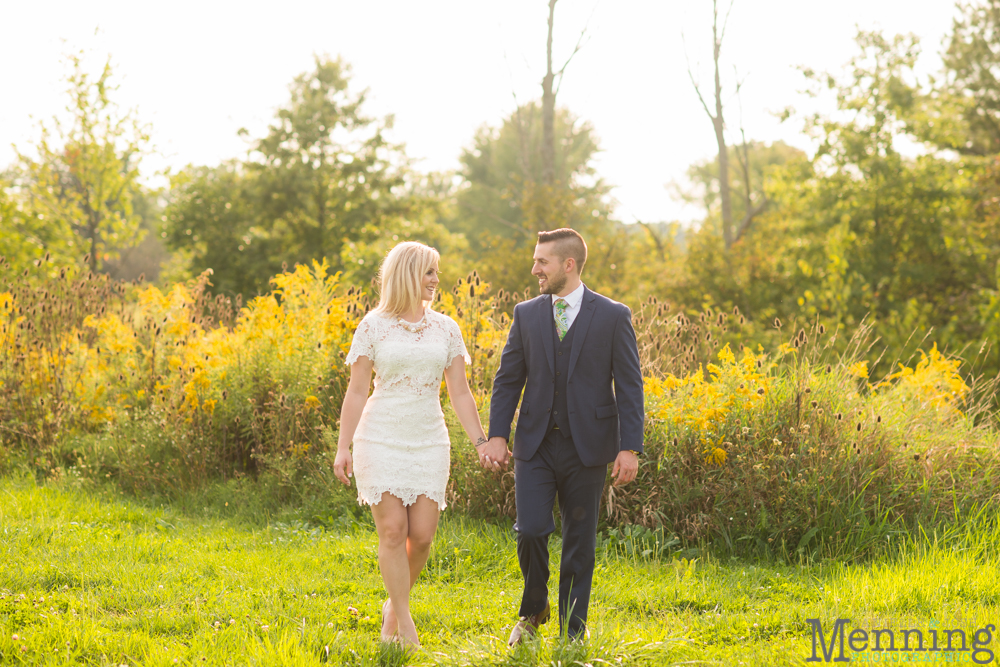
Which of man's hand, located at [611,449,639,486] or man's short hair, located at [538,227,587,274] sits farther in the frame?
man's short hair, located at [538,227,587,274]

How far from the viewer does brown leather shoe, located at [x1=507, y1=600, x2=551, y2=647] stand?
3371 millimetres

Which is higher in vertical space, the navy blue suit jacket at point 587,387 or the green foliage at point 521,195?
the green foliage at point 521,195

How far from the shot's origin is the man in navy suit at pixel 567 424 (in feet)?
11.4

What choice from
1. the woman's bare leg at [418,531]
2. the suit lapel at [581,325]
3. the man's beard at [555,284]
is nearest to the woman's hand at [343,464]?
the woman's bare leg at [418,531]

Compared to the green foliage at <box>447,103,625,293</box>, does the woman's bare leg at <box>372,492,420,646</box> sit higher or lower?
lower

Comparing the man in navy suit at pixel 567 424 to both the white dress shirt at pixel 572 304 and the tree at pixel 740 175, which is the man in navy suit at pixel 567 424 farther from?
the tree at pixel 740 175

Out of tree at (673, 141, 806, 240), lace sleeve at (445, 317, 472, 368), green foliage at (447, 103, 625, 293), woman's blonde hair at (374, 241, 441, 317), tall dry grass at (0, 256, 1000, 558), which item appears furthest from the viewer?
tree at (673, 141, 806, 240)

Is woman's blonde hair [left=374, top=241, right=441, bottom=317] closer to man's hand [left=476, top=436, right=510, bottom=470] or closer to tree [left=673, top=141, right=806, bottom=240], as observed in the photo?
man's hand [left=476, top=436, right=510, bottom=470]

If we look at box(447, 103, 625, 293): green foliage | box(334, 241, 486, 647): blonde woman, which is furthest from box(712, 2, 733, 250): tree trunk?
box(334, 241, 486, 647): blonde woman

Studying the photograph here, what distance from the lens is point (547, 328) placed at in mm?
3600

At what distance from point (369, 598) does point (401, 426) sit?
1239mm

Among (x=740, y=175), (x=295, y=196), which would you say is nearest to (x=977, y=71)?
(x=740, y=175)

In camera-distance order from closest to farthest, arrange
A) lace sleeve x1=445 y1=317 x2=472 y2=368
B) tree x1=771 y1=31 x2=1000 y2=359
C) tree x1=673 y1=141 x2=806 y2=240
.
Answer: lace sleeve x1=445 y1=317 x2=472 y2=368
tree x1=771 y1=31 x2=1000 y2=359
tree x1=673 y1=141 x2=806 y2=240

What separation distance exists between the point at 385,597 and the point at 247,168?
70.9ft
